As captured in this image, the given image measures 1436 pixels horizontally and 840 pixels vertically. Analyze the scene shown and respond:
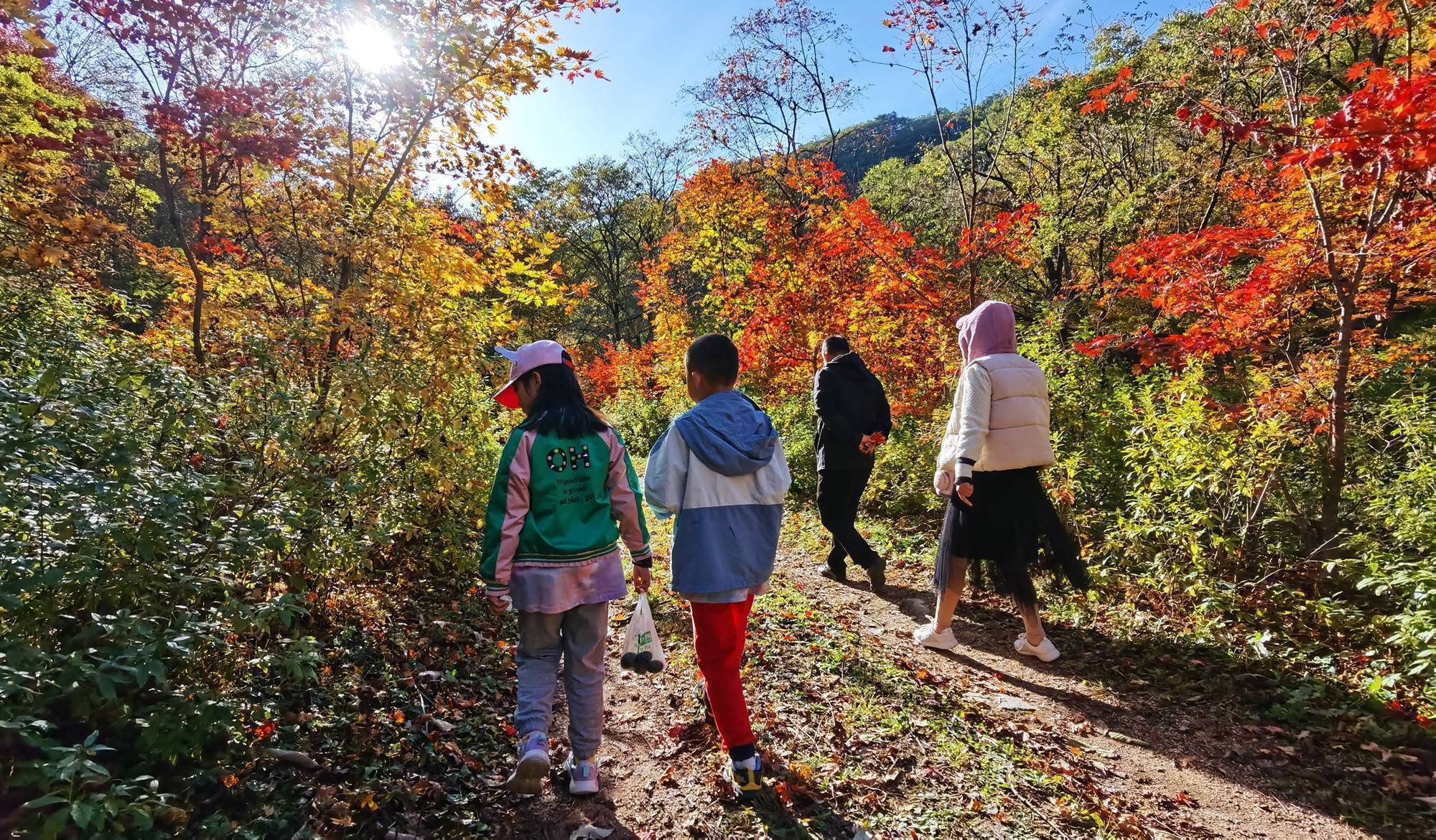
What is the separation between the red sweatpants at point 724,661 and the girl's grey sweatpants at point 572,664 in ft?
1.50

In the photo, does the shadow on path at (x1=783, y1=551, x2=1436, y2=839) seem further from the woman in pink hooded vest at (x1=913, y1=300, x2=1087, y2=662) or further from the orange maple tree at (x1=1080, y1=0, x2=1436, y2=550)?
the orange maple tree at (x1=1080, y1=0, x2=1436, y2=550)

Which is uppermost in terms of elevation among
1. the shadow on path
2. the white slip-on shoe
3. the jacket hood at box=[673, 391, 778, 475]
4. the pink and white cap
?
the pink and white cap

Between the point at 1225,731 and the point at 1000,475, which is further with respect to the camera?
the point at 1000,475

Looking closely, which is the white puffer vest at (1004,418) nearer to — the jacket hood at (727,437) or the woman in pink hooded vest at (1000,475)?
the woman in pink hooded vest at (1000,475)

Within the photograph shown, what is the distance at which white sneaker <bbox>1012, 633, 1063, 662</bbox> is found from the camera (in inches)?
161

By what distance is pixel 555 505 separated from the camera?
110 inches

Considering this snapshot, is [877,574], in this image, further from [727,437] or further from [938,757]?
[727,437]

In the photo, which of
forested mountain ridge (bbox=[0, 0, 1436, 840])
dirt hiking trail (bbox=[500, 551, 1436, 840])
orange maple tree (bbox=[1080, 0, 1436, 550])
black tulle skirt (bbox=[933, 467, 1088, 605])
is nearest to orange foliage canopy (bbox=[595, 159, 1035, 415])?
forested mountain ridge (bbox=[0, 0, 1436, 840])

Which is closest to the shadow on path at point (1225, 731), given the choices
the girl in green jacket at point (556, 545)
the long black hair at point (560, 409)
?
the girl in green jacket at point (556, 545)

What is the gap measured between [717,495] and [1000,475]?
214 cm

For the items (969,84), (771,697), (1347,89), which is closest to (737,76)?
(969,84)

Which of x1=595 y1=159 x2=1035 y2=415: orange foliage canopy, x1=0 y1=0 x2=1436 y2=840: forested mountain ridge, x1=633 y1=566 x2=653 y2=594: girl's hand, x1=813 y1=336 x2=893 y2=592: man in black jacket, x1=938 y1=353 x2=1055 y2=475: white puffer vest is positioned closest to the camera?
x1=0 y1=0 x2=1436 y2=840: forested mountain ridge

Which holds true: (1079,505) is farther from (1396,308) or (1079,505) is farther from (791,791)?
(1396,308)

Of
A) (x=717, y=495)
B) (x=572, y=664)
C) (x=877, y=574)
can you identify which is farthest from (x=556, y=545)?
(x=877, y=574)
